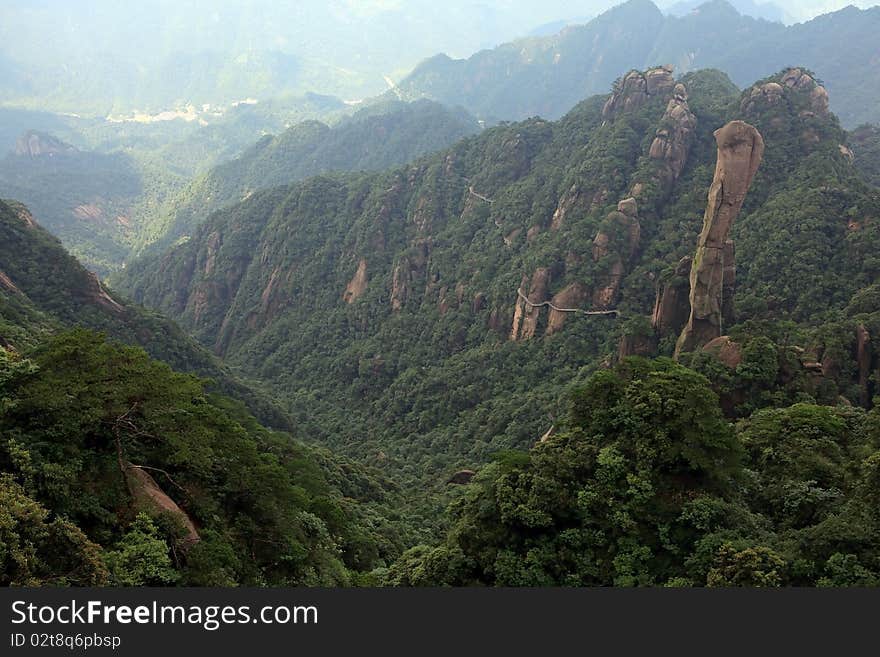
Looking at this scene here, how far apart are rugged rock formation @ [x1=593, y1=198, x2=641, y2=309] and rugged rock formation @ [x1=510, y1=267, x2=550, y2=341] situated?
556 centimetres

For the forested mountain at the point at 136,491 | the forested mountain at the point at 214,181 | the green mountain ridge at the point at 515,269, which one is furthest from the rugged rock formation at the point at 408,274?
the forested mountain at the point at 214,181

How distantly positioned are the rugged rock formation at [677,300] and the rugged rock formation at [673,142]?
26.5 m

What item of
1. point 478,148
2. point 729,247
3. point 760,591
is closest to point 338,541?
point 760,591

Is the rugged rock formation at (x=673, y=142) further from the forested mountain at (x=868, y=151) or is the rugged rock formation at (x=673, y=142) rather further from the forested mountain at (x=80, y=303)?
the forested mountain at (x=80, y=303)

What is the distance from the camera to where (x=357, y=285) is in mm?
91562

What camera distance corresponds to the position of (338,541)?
25.6 meters

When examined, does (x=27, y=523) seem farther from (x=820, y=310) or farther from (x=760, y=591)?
(x=820, y=310)

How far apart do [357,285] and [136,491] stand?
75.0m

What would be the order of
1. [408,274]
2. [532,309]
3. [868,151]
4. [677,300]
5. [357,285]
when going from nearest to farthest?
[677,300] < [532,309] < [868,151] < [408,274] < [357,285]

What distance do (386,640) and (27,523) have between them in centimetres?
865

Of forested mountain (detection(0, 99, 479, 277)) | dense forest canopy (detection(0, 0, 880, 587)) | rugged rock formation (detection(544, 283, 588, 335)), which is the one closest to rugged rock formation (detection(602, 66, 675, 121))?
dense forest canopy (detection(0, 0, 880, 587))

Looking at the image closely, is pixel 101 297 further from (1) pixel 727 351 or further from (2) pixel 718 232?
(1) pixel 727 351

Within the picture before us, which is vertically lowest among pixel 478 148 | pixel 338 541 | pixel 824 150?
pixel 338 541

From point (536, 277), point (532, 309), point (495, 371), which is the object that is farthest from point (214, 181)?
point (495, 371)
